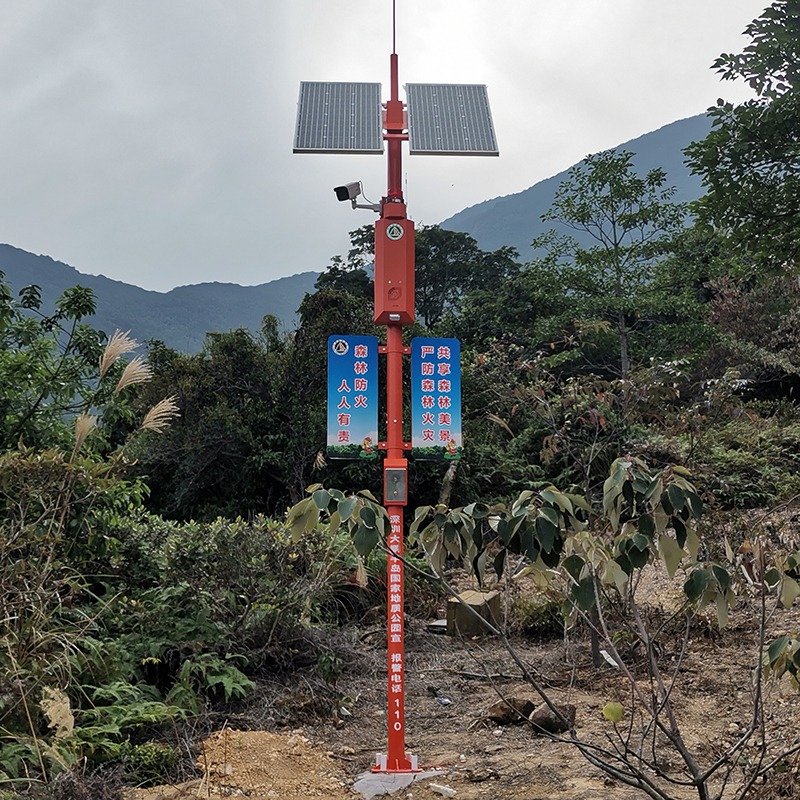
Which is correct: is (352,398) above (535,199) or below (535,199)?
below

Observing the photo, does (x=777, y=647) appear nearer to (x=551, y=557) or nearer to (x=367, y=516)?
(x=551, y=557)

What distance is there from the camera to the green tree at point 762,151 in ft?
24.2

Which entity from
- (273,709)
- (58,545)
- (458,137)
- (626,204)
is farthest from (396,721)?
(626,204)

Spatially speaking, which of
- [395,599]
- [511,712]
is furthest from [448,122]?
[511,712]

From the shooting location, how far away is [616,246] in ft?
60.5

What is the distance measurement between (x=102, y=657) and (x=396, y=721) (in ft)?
5.37

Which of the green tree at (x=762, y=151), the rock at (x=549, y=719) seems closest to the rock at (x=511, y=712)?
the rock at (x=549, y=719)

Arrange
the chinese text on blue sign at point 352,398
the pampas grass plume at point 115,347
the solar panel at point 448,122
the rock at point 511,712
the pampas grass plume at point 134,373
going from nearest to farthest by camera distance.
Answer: the chinese text on blue sign at point 352,398
the solar panel at point 448,122
the rock at point 511,712
the pampas grass plume at point 115,347
the pampas grass plume at point 134,373

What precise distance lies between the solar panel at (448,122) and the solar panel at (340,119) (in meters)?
0.20

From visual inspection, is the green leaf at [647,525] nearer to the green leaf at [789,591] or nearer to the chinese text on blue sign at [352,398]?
the green leaf at [789,591]

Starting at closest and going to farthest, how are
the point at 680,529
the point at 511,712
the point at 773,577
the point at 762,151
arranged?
1. the point at 680,529
2. the point at 773,577
3. the point at 511,712
4. the point at 762,151

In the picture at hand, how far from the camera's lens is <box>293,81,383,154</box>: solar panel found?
14.1ft

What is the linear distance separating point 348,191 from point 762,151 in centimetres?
511

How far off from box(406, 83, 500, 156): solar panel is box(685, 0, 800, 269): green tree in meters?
3.80
